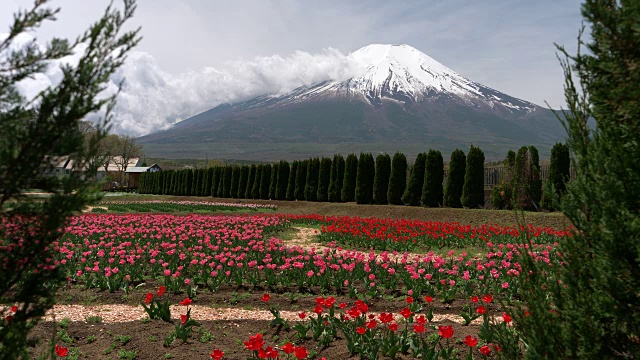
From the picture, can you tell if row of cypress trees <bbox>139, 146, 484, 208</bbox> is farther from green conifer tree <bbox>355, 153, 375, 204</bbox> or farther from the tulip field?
the tulip field

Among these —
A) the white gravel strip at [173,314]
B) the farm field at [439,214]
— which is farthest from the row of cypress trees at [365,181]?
the white gravel strip at [173,314]

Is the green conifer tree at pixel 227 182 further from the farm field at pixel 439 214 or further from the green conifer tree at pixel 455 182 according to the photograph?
the green conifer tree at pixel 455 182

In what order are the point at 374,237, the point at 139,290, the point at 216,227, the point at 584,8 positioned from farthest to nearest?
the point at 216,227
the point at 374,237
the point at 139,290
the point at 584,8

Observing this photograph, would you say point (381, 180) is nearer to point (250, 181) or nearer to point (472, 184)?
point (472, 184)

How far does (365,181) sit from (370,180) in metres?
0.40

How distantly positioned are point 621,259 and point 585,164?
632 mm

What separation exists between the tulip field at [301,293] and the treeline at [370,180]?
8.82 meters

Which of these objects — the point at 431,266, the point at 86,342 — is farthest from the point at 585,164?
the point at 431,266

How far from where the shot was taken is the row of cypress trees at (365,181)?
81.4 ft

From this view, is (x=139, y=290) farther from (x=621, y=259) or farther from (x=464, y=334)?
(x=621, y=259)

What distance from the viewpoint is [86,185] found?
89.4 inches

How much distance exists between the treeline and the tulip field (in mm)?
8822

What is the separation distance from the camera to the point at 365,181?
97.9ft

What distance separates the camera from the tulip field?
4.71 meters
